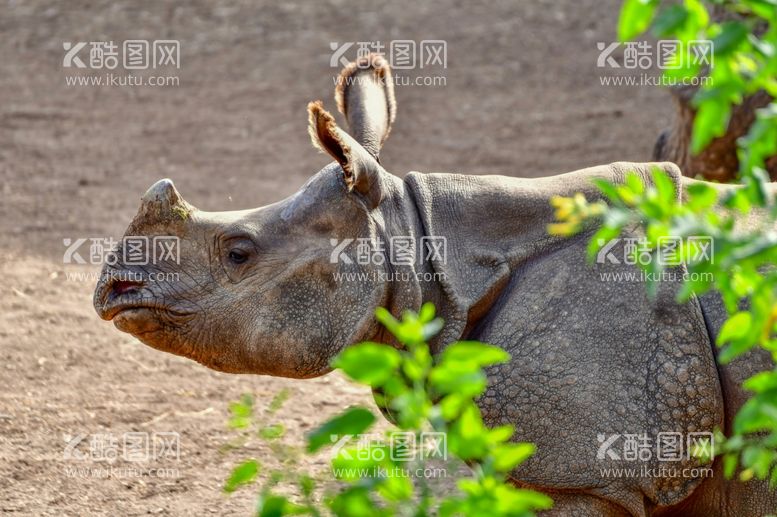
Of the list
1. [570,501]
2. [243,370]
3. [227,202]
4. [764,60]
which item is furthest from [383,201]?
[227,202]

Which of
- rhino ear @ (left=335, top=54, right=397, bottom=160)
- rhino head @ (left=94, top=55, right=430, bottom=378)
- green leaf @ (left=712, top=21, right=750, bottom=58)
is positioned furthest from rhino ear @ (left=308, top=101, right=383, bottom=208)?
green leaf @ (left=712, top=21, right=750, bottom=58)

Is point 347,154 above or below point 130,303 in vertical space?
above

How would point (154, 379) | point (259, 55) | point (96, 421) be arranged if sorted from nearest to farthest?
1. point (96, 421)
2. point (154, 379)
3. point (259, 55)

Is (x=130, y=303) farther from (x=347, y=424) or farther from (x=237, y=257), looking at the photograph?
(x=347, y=424)

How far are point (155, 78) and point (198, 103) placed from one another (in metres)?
1.02

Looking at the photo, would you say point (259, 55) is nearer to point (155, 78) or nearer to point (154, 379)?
point (155, 78)

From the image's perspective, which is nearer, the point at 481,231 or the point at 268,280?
the point at 268,280

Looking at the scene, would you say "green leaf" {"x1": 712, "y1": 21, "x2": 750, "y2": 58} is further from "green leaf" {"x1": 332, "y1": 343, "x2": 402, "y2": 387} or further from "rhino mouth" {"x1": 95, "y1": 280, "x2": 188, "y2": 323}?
"rhino mouth" {"x1": 95, "y1": 280, "x2": 188, "y2": 323}

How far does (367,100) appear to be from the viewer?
5461 mm

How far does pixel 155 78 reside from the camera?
13.9 meters

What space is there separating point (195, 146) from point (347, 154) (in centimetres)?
782

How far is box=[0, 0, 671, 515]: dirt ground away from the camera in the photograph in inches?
272

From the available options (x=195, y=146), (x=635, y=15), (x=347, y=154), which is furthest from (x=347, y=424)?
(x=195, y=146)

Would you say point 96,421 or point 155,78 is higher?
point 155,78
